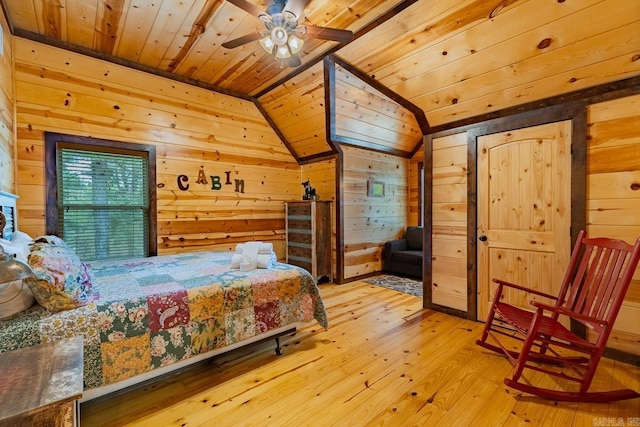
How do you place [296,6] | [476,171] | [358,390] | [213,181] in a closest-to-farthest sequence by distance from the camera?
[358,390]
[296,6]
[476,171]
[213,181]

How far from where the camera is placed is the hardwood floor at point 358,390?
1.55m

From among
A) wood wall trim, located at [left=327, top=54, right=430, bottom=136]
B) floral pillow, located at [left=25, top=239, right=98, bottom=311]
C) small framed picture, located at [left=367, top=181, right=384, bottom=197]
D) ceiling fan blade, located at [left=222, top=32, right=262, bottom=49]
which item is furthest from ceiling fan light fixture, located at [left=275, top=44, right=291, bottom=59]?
small framed picture, located at [left=367, top=181, right=384, bottom=197]

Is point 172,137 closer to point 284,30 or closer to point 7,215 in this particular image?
point 7,215

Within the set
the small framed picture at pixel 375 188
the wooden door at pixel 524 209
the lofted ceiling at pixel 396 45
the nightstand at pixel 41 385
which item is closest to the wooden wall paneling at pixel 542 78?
the lofted ceiling at pixel 396 45

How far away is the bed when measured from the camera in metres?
1.43

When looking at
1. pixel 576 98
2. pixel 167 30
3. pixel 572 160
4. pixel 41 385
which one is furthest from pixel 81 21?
pixel 572 160

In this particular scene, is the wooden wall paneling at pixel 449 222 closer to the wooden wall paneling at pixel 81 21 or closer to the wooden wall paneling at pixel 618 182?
the wooden wall paneling at pixel 618 182

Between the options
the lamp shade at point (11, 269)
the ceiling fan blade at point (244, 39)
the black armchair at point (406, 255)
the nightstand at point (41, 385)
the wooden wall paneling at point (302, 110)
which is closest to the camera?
the nightstand at point (41, 385)

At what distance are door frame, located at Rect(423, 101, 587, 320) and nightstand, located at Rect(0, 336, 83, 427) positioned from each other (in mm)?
3043

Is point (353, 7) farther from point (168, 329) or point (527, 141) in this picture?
point (168, 329)

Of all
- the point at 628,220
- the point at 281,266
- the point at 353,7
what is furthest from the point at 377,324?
the point at 353,7

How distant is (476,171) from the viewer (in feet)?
9.22

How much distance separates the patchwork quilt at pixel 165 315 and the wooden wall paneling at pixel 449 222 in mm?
1530

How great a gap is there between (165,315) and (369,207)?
3534 mm
